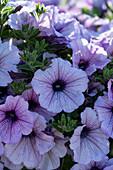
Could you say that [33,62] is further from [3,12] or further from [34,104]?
[3,12]

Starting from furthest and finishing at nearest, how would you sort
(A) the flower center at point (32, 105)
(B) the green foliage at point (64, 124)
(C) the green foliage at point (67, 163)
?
1. (C) the green foliage at point (67, 163)
2. (A) the flower center at point (32, 105)
3. (B) the green foliage at point (64, 124)

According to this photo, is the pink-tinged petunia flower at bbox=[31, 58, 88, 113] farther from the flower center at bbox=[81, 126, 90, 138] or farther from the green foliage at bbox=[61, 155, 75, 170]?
the green foliage at bbox=[61, 155, 75, 170]

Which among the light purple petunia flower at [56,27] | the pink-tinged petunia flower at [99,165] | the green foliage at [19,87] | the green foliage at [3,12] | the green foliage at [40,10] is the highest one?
the green foliage at [3,12]

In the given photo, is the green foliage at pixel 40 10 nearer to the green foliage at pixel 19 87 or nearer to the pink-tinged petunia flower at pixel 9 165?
the green foliage at pixel 19 87

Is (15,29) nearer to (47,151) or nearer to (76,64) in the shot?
(76,64)

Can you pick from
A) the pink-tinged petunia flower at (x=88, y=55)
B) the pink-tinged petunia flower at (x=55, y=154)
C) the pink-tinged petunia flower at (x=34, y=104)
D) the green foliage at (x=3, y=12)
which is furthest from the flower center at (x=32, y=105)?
the green foliage at (x=3, y=12)

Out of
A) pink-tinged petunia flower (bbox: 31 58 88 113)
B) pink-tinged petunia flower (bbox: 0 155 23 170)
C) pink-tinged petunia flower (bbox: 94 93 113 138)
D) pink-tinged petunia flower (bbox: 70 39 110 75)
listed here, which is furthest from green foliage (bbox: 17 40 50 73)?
pink-tinged petunia flower (bbox: 0 155 23 170)
